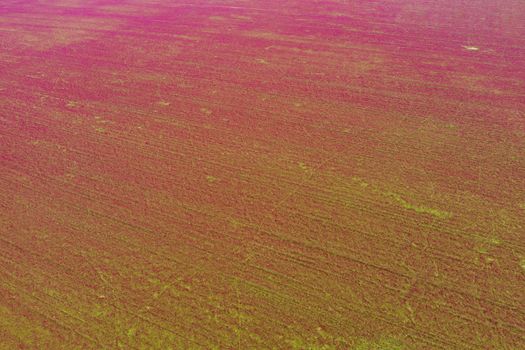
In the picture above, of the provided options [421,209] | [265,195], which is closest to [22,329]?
[265,195]

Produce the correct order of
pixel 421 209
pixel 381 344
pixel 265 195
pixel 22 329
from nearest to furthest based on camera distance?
pixel 381 344, pixel 22 329, pixel 421 209, pixel 265 195

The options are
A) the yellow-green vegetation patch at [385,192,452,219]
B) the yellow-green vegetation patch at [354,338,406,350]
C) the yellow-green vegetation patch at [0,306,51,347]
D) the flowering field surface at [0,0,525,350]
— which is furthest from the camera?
the yellow-green vegetation patch at [385,192,452,219]

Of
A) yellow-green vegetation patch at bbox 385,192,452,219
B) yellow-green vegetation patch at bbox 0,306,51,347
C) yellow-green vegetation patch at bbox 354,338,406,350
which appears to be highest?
yellow-green vegetation patch at bbox 385,192,452,219

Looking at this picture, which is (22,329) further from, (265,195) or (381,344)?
(381,344)

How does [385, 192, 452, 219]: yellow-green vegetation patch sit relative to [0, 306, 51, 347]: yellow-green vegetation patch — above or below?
above

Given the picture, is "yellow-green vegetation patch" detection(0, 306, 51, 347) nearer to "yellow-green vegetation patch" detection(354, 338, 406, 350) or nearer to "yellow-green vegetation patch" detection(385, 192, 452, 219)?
"yellow-green vegetation patch" detection(354, 338, 406, 350)

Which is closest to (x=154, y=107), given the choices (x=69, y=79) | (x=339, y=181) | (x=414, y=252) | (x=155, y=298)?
(x=69, y=79)

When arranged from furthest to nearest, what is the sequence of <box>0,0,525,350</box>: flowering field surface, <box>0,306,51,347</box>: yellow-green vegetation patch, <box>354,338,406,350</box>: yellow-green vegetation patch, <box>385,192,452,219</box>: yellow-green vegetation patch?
<box>385,192,452,219</box>: yellow-green vegetation patch → <box>0,0,525,350</box>: flowering field surface → <box>0,306,51,347</box>: yellow-green vegetation patch → <box>354,338,406,350</box>: yellow-green vegetation patch

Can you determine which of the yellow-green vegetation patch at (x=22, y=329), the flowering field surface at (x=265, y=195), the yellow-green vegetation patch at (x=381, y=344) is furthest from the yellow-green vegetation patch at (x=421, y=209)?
the yellow-green vegetation patch at (x=22, y=329)

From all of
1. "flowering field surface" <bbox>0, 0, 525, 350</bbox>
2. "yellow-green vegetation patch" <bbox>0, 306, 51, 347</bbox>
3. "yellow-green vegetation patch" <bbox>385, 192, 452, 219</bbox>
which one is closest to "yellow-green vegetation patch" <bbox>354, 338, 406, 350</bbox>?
"flowering field surface" <bbox>0, 0, 525, 350</bbox>
